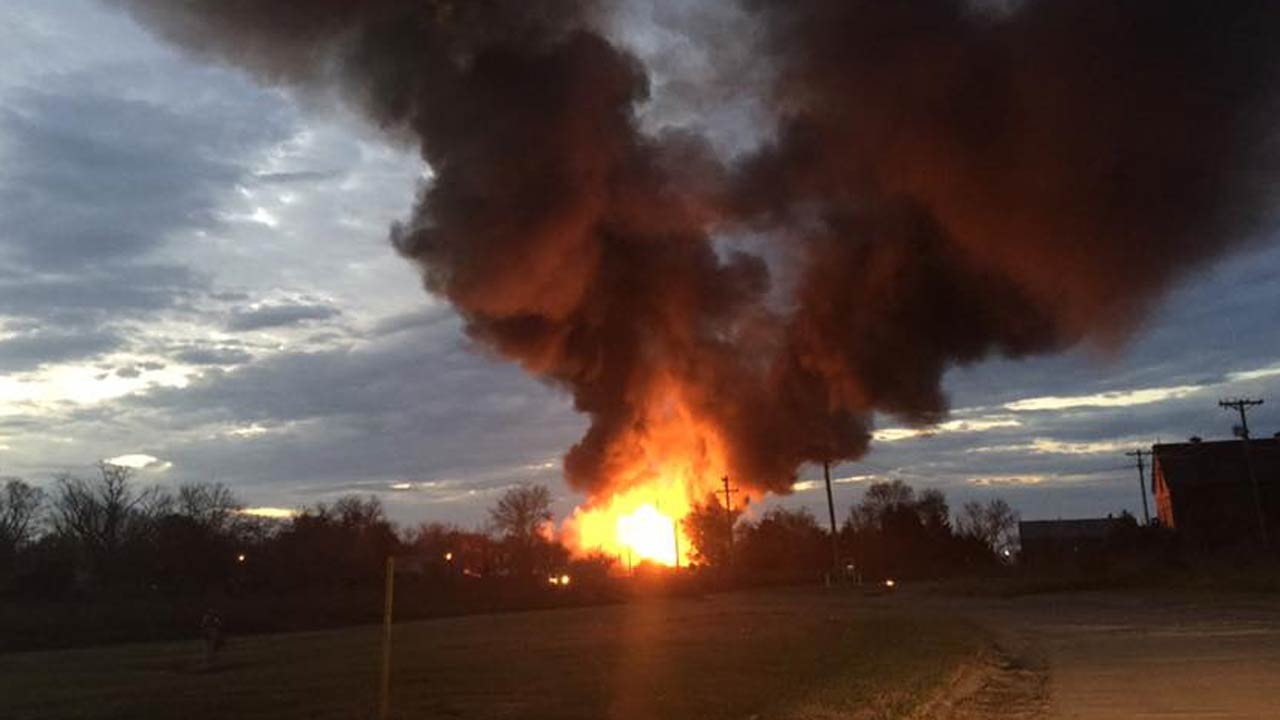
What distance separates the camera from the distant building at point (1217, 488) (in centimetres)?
9138

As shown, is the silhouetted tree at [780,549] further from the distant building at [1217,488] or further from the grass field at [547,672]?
the grass field at [547,672]

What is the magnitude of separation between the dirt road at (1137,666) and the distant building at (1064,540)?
44.4 m

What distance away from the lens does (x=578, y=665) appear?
26922mm

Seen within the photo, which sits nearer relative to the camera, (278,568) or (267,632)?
(267,632)

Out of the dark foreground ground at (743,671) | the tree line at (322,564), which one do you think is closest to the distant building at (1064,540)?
the tree line at (322,564)

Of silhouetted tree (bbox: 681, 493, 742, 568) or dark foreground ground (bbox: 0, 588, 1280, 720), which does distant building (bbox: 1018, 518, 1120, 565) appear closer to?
silhouetted tree (bbox: 681, 493, 742, 568)

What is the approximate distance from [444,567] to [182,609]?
103 ft

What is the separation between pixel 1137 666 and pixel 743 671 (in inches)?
307

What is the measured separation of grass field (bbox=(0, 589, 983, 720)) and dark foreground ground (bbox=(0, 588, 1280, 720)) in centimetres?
8

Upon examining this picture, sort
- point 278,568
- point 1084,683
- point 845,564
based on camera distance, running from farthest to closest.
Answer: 1. point 845,564
2. point 278,568
3. point 1084,683

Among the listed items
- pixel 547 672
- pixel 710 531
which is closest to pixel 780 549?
pixel 710 531

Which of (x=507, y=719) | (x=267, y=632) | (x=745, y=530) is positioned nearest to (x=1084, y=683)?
(x=507, y=719)

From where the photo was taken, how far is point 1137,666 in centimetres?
2188

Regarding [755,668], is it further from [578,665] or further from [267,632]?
[267,632]
